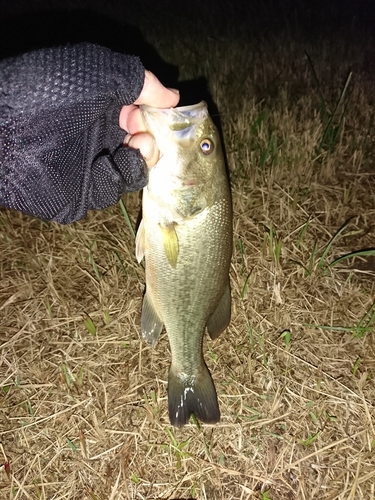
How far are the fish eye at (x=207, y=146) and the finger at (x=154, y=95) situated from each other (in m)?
0.23

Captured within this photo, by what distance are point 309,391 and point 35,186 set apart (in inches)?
69.7

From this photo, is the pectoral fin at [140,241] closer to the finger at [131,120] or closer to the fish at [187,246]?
the fish at [187,246]

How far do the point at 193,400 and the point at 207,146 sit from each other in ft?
4.15

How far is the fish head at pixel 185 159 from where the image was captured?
6.57ft

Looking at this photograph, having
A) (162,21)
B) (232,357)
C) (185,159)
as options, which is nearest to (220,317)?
(232,357)

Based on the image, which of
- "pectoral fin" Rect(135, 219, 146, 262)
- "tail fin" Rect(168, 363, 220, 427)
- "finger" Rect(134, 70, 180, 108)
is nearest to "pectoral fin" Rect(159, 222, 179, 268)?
"pectoral fin" Rect(135, 219, 146, 262)

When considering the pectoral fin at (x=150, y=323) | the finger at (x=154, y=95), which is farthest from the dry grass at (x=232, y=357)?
the finger at (x=154, y=95)

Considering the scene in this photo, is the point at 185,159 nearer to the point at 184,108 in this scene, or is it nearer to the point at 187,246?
the point at 184,108

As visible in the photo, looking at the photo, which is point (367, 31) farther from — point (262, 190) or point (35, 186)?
point (35, 186)

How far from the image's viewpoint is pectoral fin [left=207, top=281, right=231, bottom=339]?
8.11 feet

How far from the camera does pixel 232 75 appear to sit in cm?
499

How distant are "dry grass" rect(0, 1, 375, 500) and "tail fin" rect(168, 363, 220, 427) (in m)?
0.08

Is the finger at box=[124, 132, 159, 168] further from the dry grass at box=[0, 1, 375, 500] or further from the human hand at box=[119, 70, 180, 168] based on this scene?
the dry grass at box=[0, 1, 375, 500]

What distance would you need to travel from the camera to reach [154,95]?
80.1 inches
